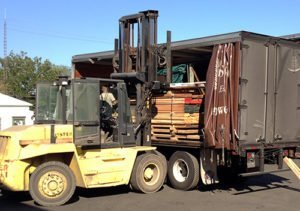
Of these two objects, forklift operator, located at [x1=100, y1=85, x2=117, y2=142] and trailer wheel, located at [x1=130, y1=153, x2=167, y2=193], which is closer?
forklift operator, located at [x1=100, y1=85, x2=117, y2=142]

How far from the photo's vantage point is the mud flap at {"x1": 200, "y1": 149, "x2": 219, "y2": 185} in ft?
34.7

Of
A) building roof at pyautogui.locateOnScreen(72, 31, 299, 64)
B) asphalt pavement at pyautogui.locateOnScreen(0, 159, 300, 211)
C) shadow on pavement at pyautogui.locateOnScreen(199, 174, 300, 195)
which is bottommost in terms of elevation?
shadow on pavement at pyautogui.locateOnScreen(199, 174, 300, 195)

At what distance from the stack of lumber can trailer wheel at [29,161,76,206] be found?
2873 millimetres

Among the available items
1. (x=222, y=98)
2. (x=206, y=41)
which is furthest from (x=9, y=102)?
(x=222, y=98)

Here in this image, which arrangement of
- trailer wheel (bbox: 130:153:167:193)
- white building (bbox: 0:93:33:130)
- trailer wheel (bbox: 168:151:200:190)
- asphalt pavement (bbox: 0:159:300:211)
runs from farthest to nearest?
white building (bbox: 0:93:33:130), trailer wheel (bbox: 168:151:200:190), trailer wheel (bbox: 130:153:167:193), asphalt pavement (bbox: 0:159:300:211)

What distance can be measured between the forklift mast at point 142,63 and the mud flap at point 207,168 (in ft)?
4.41

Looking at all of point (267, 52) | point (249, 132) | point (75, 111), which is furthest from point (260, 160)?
point (75, 111)

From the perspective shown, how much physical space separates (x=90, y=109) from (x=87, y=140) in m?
0.62

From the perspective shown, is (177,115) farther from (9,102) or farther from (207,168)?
(9,102)

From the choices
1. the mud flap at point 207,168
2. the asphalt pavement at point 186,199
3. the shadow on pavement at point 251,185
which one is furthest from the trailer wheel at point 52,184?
the shadow on pavement at point 251,185

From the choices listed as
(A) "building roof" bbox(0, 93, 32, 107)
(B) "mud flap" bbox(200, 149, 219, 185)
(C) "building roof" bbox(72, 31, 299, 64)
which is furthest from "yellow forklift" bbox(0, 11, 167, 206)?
(A) "building roof" bbox(0, 93, 32, 107)

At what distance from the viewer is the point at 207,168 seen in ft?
35.1

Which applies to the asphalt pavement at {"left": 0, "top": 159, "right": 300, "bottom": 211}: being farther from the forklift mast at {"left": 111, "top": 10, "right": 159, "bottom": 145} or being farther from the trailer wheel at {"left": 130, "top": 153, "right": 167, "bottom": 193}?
the forklift mast at {"left": 111, "top": 10, "right": 159, "bottom": 145}

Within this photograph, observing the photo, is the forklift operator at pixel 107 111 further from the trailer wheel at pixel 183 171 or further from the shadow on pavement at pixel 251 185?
the shadow on pavement at pixel 251 185
